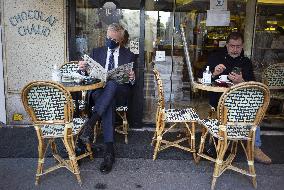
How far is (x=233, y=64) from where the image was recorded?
4.50m

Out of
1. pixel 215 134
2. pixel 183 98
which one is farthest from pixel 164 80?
pixel 215 134

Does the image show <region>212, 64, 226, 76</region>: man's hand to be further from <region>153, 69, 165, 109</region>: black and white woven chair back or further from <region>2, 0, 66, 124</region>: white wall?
<region>2, 0, 66, 124</region>: white wall

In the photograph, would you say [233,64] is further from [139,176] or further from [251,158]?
[139,176]

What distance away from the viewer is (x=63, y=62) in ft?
17.6

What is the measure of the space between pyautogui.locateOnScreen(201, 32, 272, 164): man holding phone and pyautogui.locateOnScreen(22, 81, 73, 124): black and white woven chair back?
1.92m

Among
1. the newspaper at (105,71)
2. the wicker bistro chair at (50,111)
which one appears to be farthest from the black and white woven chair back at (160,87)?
the wicker bistro chair at (50,111)

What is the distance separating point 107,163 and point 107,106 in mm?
649

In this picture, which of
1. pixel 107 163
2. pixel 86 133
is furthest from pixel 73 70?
pixel 107 163

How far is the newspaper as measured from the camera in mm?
4011

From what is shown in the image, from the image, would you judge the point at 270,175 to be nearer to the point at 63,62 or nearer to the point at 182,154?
the point at 182,154

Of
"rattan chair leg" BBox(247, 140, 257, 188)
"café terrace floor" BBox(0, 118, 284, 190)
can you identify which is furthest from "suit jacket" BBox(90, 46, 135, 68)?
"rattan chair leg" BBox(247, 140, 257, 188)

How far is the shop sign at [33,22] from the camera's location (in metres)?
5.23

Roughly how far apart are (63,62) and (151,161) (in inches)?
85.4

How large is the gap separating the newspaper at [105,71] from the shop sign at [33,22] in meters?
1.41
